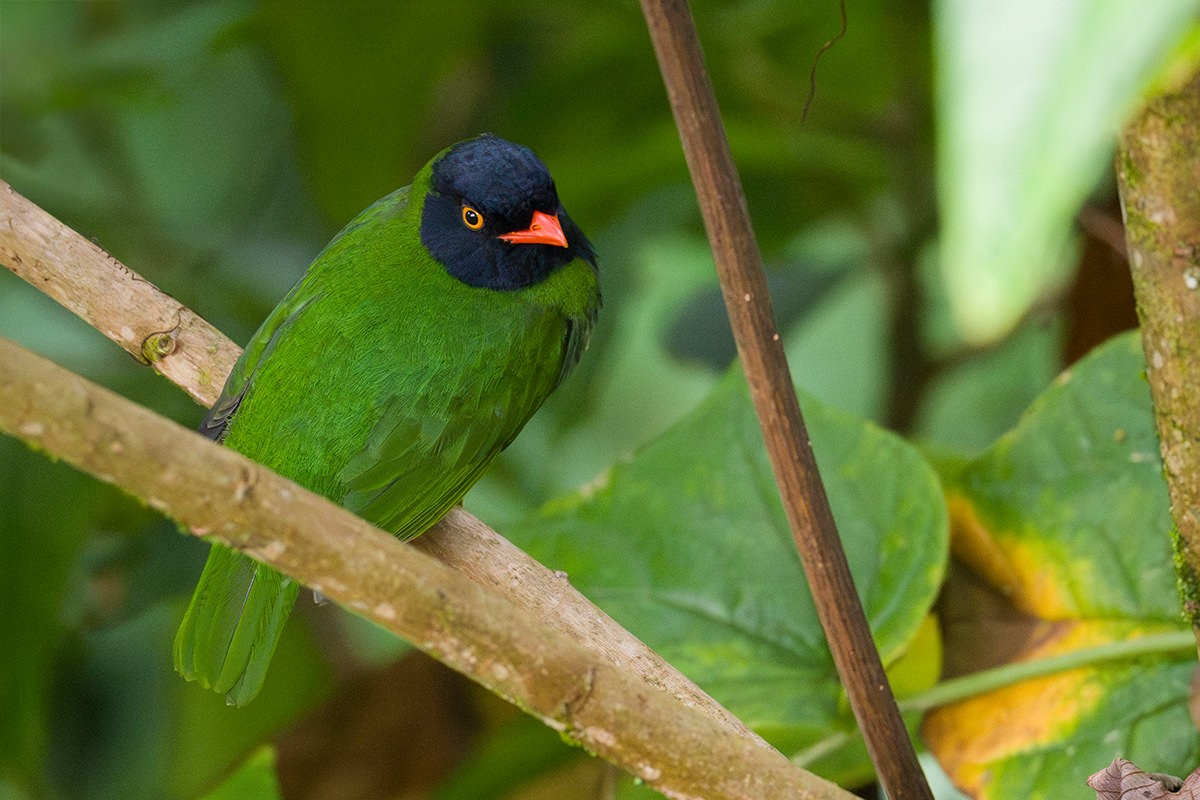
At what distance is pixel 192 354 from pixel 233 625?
0.37 m

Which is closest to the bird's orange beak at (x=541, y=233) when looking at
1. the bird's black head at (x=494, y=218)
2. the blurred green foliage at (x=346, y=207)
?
the bird's black head at (x=494, y=218)

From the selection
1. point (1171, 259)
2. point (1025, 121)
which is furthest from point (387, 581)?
point (1171, 259)

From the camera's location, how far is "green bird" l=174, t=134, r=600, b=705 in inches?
68.2

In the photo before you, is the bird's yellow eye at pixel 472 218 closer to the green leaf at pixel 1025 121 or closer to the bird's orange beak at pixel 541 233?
the bird's orange beak at pixel 541 233

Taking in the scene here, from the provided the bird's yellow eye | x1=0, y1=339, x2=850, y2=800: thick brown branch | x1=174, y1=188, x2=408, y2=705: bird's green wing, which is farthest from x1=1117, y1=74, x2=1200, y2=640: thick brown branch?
the bird's yellow eye

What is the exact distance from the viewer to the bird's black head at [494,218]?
6.97 feet

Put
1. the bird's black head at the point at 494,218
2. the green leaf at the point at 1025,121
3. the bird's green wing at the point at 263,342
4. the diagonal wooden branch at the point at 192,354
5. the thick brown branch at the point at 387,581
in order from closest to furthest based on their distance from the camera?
the green leaf at the point at 1025,121 → the thick brown branch at the point at 387,581 → the diagonal wooden branch at the point at 192,354 → the bird's green wing at the point at 263,342 → the bird's black head at the point at 494,218

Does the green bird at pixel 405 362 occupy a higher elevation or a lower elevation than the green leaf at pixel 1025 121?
lower

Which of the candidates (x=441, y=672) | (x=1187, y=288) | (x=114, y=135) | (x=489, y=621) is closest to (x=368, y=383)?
(x=441, y=672)

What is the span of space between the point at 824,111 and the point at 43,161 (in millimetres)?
2017

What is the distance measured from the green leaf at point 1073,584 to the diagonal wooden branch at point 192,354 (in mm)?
491

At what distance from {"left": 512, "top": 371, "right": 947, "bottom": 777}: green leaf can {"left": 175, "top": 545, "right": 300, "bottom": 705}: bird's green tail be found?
36 cm

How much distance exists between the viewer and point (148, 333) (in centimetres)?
162

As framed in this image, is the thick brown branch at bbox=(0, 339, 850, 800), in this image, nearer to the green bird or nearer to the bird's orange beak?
the green bird
